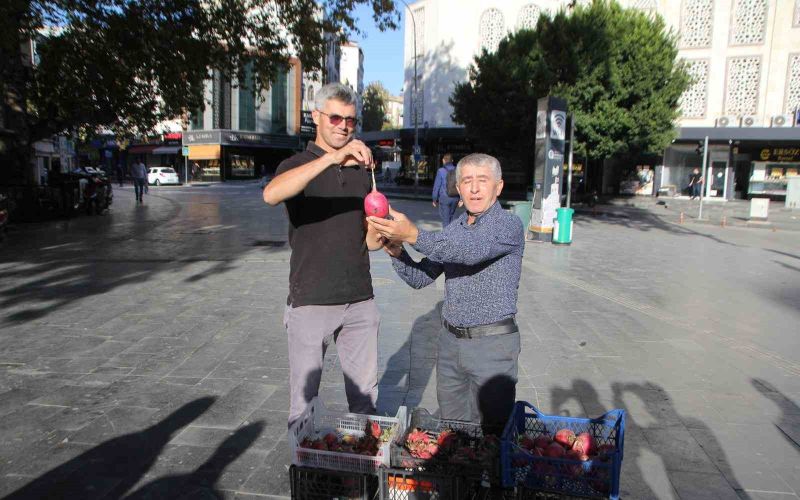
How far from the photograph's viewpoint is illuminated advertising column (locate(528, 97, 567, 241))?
13.3 metres

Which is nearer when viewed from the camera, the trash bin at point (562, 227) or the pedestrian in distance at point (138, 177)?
the trash bin at point (562, 227)

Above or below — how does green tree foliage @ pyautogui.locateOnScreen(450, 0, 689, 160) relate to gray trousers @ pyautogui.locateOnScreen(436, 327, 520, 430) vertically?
above

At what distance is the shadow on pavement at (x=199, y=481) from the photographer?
2.89m

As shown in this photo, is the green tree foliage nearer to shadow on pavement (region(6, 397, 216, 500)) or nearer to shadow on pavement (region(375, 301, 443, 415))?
shadow on pavement (region(375, 301, 443, 415))

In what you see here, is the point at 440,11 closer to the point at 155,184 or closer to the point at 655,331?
the point at 155,184

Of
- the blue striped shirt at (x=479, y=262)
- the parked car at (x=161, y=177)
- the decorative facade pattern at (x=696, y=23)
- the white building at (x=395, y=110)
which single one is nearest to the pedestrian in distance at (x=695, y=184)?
the decorative facade pattern at (x=696, y=23)

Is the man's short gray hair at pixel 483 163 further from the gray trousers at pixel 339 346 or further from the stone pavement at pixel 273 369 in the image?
the stone pavement at pixel 273 369

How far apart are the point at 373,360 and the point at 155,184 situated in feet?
146

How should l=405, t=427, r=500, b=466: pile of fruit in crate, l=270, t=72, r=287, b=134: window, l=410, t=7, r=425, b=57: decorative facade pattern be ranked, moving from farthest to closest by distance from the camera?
l=270, t=72, r=287, b=134: window
l=410, t=7, r=425, b=57: decorative facade pattern
l=405, t=427, r=500, b=466: pile of fruit in crate

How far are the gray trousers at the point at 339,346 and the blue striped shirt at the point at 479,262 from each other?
365 millimetres

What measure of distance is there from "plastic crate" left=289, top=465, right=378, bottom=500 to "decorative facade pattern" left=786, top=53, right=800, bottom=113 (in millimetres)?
35539

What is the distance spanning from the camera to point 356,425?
90.4 inches

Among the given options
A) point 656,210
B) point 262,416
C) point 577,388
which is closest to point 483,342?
point 262,416

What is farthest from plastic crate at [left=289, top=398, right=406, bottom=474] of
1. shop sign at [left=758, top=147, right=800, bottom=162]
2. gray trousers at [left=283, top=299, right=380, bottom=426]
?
shop sign at [left=758, top=147, right=800, bottom=162]
